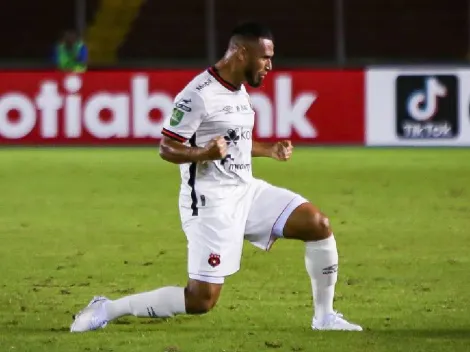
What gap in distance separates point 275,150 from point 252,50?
0.72m

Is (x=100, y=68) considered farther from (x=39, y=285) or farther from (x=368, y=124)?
(x=39, y=285)

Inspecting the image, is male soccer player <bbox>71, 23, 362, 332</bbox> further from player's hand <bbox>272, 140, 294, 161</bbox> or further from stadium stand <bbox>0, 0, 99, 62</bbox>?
stadium stand <bbox>0, 0, 99, 62</bbox>

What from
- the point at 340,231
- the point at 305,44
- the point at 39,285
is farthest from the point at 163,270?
the point at 305,44

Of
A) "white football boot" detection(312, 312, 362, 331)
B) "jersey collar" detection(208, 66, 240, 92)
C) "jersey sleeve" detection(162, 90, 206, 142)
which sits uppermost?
"jersey collar" detection(208, 66, 240, 92)

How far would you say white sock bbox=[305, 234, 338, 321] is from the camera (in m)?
7.13

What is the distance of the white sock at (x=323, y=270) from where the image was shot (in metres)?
7.13

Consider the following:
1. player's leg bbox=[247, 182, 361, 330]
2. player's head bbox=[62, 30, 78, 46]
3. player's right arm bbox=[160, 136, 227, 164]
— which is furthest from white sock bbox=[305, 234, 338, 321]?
player's head bbox=[62, 30, 78, 46]

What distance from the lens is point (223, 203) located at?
6.89 meters

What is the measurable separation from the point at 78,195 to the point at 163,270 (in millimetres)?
4689

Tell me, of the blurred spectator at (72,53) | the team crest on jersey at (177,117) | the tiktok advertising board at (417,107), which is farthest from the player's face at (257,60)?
the blurred spectator at (72,53)

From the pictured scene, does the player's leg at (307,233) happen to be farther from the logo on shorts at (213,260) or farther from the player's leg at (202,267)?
the logo on shorts at (213,260)

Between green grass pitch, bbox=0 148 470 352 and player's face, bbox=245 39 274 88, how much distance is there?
137 cm

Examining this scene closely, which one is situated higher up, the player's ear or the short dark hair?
the short dark hair

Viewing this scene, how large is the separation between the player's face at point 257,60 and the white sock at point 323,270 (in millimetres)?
965
